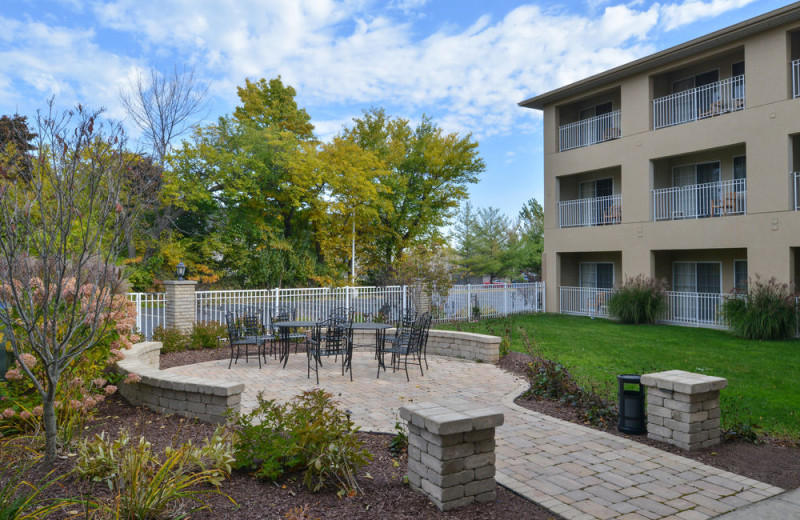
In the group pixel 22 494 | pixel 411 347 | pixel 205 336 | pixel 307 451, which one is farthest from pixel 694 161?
pixel 22 494

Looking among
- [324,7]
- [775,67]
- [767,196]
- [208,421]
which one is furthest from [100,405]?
[775,67]

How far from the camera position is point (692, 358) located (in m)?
10.2

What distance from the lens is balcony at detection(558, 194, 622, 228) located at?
19.2 meters

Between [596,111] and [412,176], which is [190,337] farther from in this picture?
[412,176]

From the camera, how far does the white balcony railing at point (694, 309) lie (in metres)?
15.8

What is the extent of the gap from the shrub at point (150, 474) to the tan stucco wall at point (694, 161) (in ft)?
52.4

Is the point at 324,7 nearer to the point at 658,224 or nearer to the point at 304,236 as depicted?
the point at 658,224

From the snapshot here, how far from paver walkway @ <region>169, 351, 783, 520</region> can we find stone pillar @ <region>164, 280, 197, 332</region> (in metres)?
5.36

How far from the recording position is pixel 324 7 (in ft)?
34.3

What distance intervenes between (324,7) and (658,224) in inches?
513

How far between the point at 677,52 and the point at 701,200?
192 inches

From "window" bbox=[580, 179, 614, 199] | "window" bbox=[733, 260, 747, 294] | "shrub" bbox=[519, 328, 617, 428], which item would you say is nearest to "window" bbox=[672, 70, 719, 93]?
"window" bbox=[580, 179, 614, 199]

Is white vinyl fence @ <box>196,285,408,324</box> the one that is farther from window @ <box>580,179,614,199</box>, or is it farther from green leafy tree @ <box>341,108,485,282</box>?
window @ <box>580,179,614,199</box>

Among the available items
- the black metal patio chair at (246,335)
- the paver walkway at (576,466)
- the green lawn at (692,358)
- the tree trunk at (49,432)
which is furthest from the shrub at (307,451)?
the black metal patio chair at (246,335)
